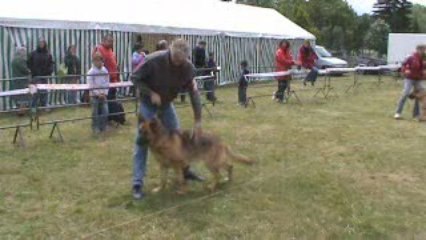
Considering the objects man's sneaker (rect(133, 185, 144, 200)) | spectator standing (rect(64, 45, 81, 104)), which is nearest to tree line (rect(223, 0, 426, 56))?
spectator standing (rect(64, 45, 81, 104))

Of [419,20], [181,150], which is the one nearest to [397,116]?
[181,150]

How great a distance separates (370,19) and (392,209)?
214ft

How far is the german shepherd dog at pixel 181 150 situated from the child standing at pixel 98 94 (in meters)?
4.38

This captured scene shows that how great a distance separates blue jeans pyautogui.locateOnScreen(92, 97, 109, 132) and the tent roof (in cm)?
507

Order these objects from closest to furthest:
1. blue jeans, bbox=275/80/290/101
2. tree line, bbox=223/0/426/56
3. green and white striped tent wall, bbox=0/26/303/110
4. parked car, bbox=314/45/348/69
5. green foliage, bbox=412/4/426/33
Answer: green and white striped tent wall, bbox=0/26/303/110 → blue jeans, bbox=275/80/290/101 → parked car, bbox=314/45/348/69 → tree line, bbox=223/0/426/56 → green foliage, bbox=412/4/426/33

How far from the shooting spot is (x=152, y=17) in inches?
790

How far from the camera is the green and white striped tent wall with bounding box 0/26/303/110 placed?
14.6 metres

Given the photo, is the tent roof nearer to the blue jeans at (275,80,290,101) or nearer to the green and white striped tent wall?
the green and white striped tent wall

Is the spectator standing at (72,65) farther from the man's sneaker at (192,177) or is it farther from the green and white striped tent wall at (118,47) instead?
the man's sneaker at (192,177)

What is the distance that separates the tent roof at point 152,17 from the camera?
15779 millimetres

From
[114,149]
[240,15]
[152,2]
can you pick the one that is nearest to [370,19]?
[240,15]

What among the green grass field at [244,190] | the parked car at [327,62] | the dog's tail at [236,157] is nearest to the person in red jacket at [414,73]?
the green grass field at [244,190]

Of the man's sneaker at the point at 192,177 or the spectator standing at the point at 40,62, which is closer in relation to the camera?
the man's sneaker at the point at 192,177

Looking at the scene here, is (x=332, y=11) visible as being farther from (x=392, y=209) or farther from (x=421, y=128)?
(x=392, y=209)
